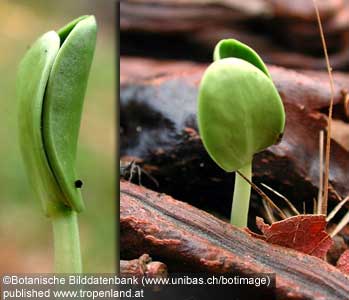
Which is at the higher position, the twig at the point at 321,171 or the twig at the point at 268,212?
the twig at the point at 321,171

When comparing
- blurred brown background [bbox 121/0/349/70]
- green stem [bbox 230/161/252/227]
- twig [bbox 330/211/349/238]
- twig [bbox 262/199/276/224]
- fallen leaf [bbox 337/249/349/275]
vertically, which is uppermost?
blurred brown background [bbox 121/0/349/70]

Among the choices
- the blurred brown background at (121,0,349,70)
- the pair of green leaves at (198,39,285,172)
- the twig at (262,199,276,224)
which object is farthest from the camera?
the blurred brown background at (121,0,349,70)

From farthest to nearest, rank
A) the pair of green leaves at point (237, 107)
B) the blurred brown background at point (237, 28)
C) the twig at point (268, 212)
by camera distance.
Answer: the blurred brown background at point (237, 28) < the twig at point (268, 212) < the pair of green leaves at point (237, 107)

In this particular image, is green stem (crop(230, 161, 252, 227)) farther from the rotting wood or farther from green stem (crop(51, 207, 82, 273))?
green stem (crop(51, 207, 82, 273))

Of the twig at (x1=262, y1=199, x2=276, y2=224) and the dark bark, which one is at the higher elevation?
the dark bark

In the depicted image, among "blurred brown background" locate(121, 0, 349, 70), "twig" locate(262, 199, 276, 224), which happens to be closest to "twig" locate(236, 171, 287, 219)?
"twig" locate(262, 199, 276, 224)

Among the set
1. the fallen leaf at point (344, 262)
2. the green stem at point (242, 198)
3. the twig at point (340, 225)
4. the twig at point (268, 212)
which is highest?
the green stem at point (242, 198)

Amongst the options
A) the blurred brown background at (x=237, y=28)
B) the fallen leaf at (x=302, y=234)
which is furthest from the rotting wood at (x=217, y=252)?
the blurred brown background at (x=237, y=28)

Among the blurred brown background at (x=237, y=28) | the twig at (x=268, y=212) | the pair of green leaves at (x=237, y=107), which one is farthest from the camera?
the blurred brown background at (x=237, y=28)

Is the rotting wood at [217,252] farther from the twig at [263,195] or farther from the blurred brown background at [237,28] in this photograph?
the blurred brown background at [237,28]
